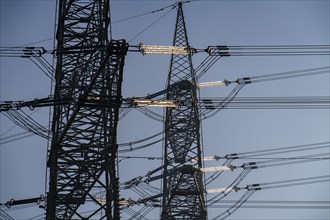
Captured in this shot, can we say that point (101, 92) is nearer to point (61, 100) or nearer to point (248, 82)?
point (61, 100)

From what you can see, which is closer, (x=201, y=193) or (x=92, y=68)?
(x=92, y=68)

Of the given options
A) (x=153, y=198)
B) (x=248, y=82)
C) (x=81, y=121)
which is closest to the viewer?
(x=81, y=121)

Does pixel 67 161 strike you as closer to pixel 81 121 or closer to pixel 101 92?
pixel 81 121

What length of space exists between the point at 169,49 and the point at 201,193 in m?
11.2

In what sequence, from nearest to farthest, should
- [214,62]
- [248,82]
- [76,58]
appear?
[76,58]
[214,62]
[248,82]

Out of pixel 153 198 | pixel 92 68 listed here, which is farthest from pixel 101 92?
Answer: pixel 153 198

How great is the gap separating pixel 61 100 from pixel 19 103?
4.94 meters

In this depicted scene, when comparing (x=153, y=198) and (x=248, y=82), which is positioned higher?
(x=248, y=82)

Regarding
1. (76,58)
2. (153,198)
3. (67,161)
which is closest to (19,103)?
(76,58)

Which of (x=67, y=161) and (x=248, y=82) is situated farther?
(x=248, y=82)

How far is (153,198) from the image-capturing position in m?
40.8

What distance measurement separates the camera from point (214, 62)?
111 ft

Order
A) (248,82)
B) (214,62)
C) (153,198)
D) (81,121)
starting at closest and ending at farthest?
(81,121) < (214,62) < (248,82) < (153,198)

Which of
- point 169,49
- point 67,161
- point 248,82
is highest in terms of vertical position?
point 169,49
